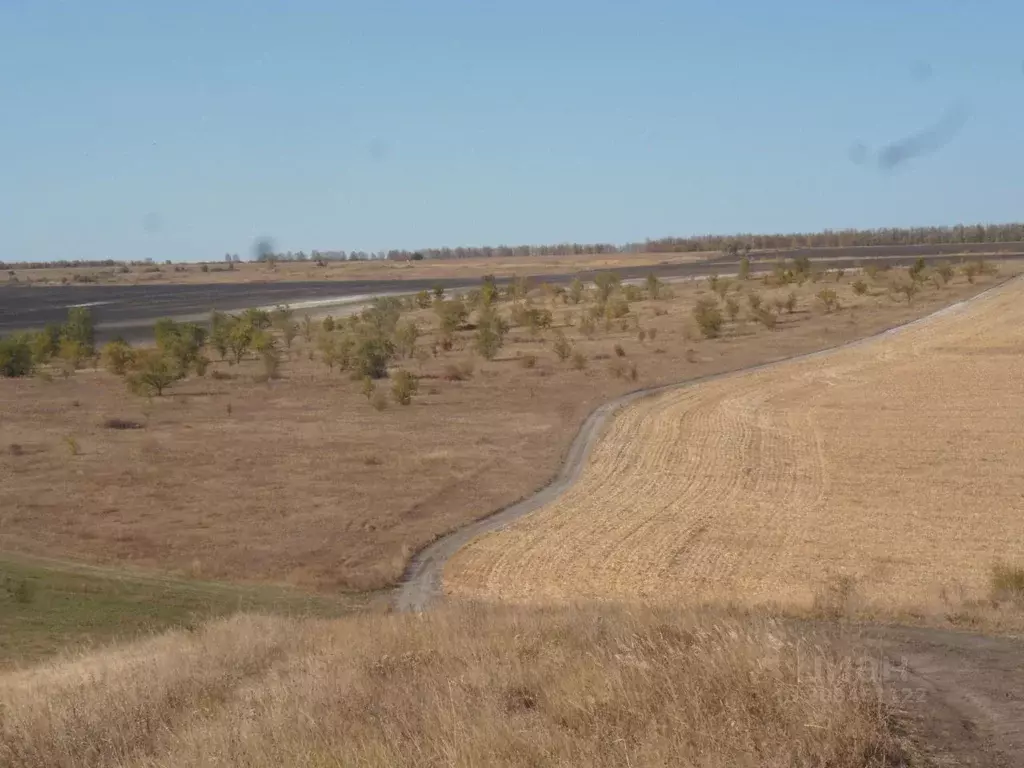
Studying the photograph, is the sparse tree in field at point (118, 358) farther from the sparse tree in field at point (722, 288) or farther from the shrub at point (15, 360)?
the sparse tree in field at point (722, 288)

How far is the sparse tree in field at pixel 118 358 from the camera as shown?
67812mm

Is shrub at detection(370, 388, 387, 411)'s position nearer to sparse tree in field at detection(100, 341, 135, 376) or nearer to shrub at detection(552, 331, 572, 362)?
shrub at detection(552, 331, 572, 362)

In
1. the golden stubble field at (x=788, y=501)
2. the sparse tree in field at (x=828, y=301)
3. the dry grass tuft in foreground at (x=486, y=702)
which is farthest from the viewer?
the sparse tree in field at (x=828, y=301)

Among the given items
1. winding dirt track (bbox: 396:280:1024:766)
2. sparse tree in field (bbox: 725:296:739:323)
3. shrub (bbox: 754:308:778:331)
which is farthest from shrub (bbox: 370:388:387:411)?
sparse tree in field (bbox: 725:296:739:323)

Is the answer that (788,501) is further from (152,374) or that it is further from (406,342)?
(406,342)

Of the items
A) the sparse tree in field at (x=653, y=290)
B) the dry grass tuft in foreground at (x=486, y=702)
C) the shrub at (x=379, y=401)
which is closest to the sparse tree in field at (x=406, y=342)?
the shrub at (x=379, y=401)

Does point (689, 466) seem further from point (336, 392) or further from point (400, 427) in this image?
point (336, 392)

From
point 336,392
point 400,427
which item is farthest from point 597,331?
point 400,427

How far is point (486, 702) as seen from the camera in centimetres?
868

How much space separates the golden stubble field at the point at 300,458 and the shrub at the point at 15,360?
10.3 ft

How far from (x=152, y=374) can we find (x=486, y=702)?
179 feet

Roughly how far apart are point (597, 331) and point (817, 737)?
84.0 m

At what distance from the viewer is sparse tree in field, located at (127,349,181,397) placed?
5912 centimetres

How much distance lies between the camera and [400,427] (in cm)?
4791
